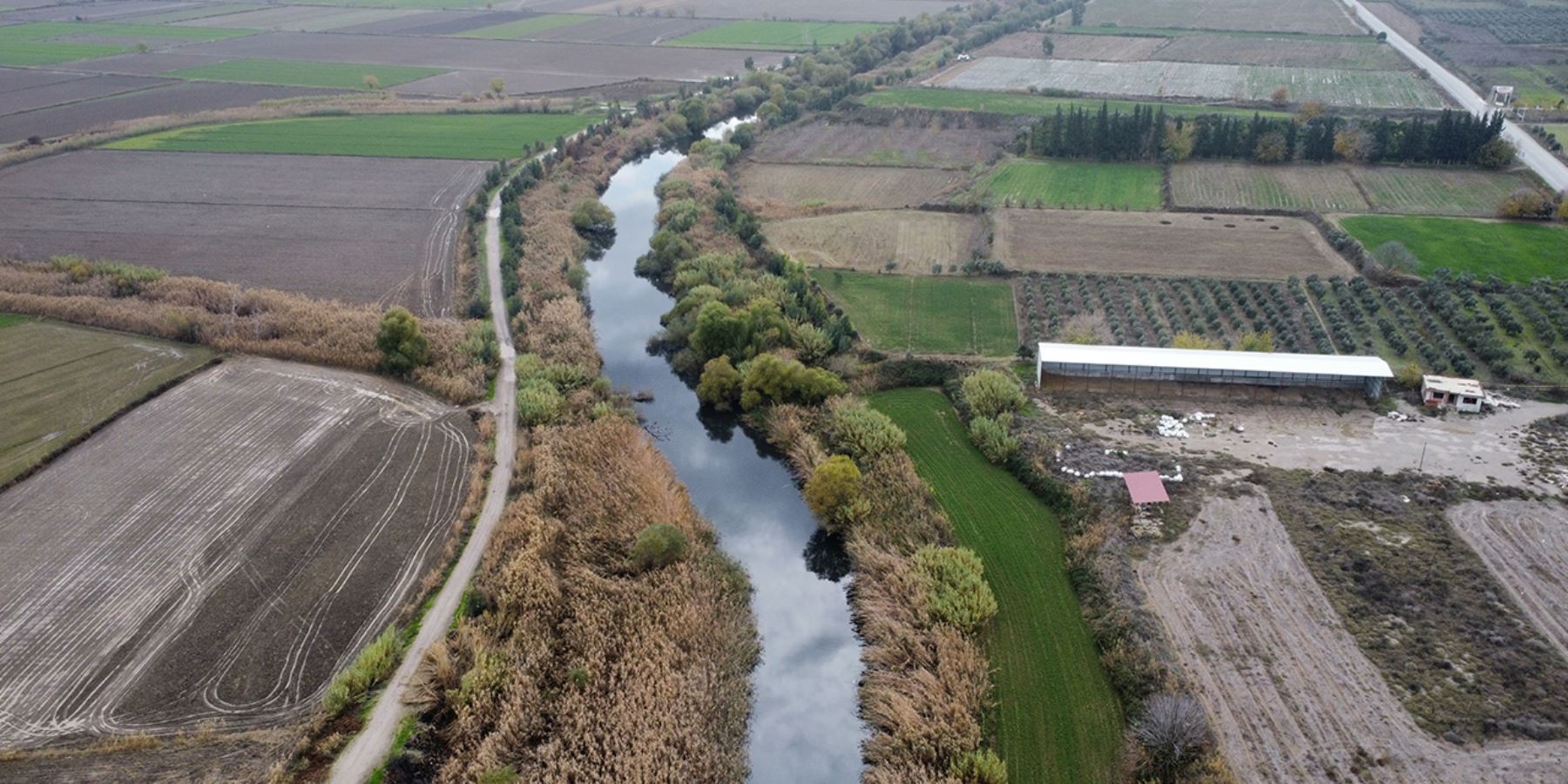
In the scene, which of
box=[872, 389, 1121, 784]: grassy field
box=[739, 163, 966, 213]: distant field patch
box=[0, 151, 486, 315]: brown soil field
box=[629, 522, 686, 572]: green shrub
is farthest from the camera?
box=[739, 163, 966, 213]: distant field patch

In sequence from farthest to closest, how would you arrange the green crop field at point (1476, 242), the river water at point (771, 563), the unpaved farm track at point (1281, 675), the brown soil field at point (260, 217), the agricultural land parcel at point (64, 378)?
the brown soil field at point (260, 217), the green crop field at point (1476, 242), the agricultural land parcel at point (64, 378), the river water at point (771, 563), the unpaved farm track at point (1281, 675)

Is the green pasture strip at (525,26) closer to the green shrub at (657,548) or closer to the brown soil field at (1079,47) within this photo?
the brown soil field at (1079,47)

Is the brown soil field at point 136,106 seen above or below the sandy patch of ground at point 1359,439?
above

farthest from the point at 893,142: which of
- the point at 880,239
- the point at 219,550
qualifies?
the point at 219,550

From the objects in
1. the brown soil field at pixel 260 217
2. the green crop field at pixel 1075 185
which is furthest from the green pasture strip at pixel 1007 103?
the brown soil field at pixel 260 217

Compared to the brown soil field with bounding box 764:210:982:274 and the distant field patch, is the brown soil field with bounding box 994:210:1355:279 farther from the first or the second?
Answer: the distant field patch

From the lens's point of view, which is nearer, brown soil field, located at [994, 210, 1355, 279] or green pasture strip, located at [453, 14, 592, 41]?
brown soil field, located at [994, 210, 1355, 279]

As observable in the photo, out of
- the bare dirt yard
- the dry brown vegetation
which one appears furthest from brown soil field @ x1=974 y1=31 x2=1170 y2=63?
the dry brown vegetation
